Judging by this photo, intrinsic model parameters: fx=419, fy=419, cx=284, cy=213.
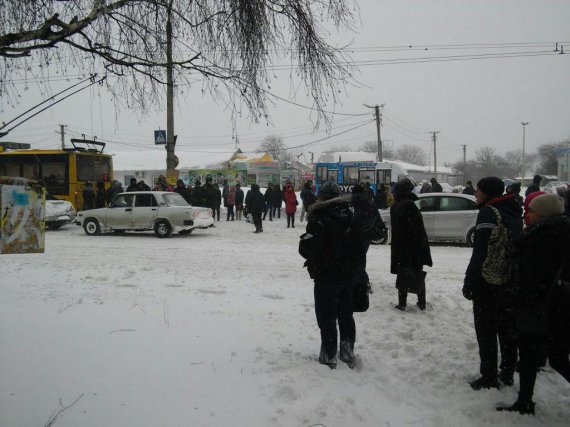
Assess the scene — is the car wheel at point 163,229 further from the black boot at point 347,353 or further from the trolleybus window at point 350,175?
the trolleybus window at point 350,175

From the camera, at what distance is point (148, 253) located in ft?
35.6

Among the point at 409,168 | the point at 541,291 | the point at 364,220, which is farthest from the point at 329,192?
the point at 409,168

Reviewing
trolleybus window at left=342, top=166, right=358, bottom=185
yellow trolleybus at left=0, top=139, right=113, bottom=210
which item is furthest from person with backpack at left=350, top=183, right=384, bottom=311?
trolleybus window at left=342, top=166, right=358, bottom=185

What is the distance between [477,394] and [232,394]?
215cm

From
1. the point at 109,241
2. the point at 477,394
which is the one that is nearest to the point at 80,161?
the point at 109,241

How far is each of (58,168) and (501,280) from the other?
19.0m

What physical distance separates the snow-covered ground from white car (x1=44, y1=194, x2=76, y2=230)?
906cm

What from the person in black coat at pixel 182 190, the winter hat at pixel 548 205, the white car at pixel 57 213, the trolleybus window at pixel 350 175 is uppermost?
the trolleybus window at pixel 350 175

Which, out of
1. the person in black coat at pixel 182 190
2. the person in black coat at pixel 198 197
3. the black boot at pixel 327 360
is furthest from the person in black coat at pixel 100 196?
the black boot at pixel 327 360

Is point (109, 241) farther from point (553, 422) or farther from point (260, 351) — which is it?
point (553, 422)

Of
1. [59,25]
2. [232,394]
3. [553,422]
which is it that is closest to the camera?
[553,422]

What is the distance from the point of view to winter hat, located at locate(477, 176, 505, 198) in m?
3.78

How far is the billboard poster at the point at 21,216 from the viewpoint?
14.3 ft

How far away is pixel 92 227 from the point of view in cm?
1473
